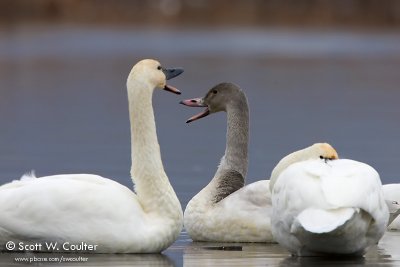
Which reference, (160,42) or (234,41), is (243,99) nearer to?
(160,42)

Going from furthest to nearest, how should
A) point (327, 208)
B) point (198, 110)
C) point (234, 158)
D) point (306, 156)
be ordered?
point (198, 110), point (234, 158), point (306, 156), point (327, 208)

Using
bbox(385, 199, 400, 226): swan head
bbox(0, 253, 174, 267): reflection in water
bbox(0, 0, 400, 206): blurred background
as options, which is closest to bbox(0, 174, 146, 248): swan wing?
bbox(0, 253, 174, 267): reflection in water

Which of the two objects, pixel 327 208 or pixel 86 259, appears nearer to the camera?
pixel 327 208

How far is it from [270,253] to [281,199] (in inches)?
33.4

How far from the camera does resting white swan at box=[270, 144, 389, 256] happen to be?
9062mm

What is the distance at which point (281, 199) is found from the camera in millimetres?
9570

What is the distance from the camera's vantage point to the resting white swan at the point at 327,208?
9062mm

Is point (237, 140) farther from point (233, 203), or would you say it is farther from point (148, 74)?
point (148, 74)

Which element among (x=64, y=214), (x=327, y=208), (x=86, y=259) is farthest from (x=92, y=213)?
(x=327, y=208)

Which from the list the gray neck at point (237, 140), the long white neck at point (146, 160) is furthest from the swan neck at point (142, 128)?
the gray neck at point (237, 140)

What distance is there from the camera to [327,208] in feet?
29.8

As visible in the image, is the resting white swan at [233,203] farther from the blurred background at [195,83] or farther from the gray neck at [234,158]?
the blurred background at [195,83]

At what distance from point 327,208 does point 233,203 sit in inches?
87.9

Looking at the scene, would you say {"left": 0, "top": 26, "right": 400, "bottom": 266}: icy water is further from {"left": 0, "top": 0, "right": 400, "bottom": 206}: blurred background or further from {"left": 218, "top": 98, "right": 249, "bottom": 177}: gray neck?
{"left": 218, "top": 98, "right": 249, "bottom": 177}: gray neck
